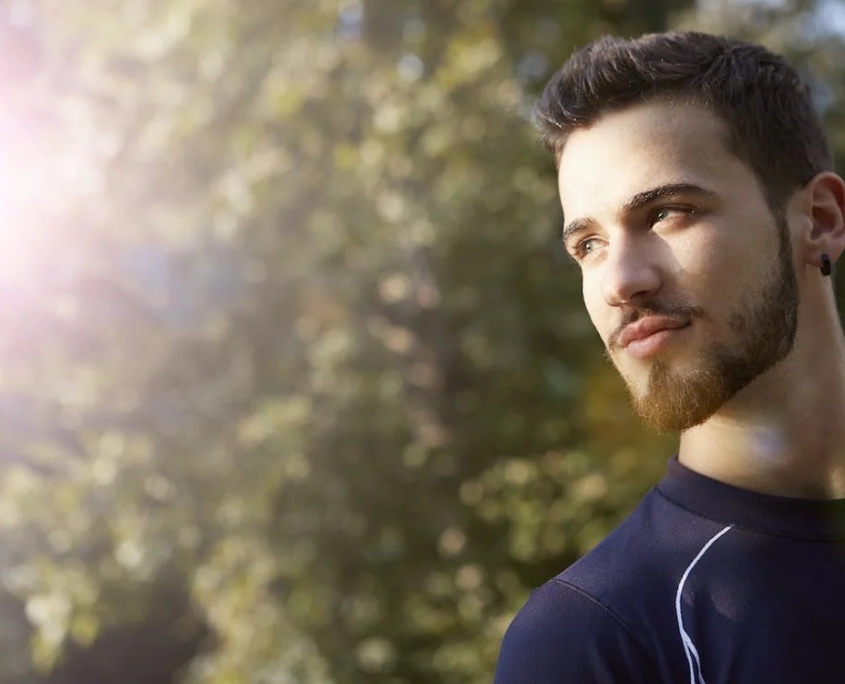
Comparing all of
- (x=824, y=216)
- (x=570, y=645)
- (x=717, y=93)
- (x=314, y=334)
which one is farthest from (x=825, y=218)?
(x=314, y=334)

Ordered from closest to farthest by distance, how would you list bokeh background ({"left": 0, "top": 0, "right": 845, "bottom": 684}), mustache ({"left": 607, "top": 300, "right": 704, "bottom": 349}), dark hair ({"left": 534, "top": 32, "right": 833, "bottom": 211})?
mustache ({"left": 607, "top": 300, "right": 704, "bottom": 349}), dark hair ({"left": 534, "top": 32, "right": 833, "bottom": 211}), bokeh background ({"left": 0, "top": 0, "right": 845, "bottom": 684})

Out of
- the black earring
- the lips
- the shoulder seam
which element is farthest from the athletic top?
the black earring

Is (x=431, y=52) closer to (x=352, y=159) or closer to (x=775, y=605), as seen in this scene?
(x=352, y=159)

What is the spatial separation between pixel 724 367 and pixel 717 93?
0.41 m

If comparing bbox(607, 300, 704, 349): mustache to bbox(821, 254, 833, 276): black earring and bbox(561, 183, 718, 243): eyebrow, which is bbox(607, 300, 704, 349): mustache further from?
bbox(821, 254, 833, 276): black earring

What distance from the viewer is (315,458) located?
4992 mm

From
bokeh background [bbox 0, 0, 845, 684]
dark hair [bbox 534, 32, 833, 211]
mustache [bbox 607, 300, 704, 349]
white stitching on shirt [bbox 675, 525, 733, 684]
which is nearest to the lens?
white stitching on shirt [bbox 675, 525, 733, 684]

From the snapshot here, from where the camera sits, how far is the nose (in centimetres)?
138

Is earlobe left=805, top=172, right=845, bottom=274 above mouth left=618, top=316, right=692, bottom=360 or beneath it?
above

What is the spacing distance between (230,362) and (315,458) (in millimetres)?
898

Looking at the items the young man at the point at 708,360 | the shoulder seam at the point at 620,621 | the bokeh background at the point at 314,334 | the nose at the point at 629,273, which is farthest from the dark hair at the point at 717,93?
the bokeh background at the point at 314,334

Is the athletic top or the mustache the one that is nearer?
the athletic top

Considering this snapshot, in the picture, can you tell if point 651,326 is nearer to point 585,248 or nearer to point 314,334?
point 585,248

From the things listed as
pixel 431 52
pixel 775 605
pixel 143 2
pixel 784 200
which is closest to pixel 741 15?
pixel 431 52
